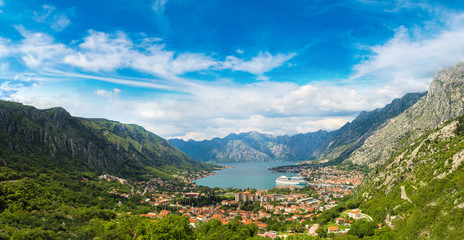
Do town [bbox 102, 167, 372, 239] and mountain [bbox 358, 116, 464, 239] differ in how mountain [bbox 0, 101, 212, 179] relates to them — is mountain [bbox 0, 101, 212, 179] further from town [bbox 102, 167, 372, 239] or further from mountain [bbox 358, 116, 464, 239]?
mountain [bbox 358, 116, 464, 239]

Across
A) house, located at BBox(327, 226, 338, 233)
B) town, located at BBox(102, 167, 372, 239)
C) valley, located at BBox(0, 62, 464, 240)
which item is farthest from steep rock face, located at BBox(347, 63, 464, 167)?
house, located at BBox(327, 226, 338, 233)

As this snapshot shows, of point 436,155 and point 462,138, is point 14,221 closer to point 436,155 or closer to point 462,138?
point 436,155

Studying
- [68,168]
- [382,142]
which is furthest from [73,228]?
[382,142]

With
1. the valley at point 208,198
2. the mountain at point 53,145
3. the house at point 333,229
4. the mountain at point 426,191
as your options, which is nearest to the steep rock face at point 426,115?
the valley at point 208,198

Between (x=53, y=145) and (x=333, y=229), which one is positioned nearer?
(x=333, y=229)

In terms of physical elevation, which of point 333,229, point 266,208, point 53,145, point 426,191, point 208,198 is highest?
point 53,145

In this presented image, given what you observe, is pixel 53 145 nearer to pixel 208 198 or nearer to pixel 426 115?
pixel 208 198

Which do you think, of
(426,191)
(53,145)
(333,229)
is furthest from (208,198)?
(426,191)
